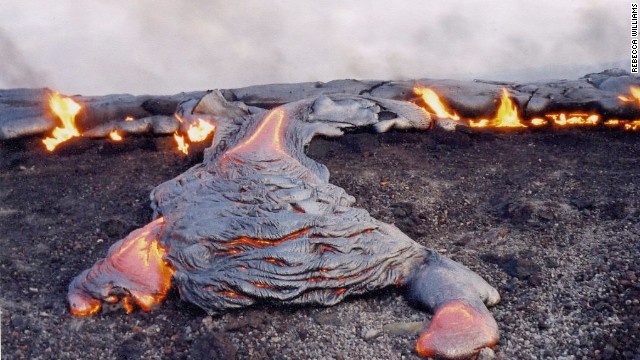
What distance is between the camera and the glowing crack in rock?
3.51 metres

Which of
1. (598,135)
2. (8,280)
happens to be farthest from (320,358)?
(598,135)

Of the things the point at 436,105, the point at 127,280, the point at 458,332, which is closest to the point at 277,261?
the point at 127,280

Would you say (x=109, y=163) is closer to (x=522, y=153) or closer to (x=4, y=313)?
(x=4, y=313)

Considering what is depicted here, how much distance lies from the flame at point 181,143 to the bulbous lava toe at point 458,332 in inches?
136

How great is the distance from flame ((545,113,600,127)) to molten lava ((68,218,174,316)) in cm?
430

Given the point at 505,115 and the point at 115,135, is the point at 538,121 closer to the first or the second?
the point at 505,115

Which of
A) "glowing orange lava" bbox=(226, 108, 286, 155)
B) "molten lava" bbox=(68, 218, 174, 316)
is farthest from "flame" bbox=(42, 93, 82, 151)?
"molten lava" bbox=(68, 218, 174, 316)

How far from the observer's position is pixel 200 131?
6.02 meters

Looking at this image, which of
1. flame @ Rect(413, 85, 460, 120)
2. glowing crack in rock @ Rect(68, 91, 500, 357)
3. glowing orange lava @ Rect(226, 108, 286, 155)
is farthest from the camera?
flame @ Rect(413, 85, 460, 120)

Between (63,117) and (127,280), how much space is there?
3542 millimetres

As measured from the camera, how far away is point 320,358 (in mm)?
3258

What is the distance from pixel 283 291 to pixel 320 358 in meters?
0.49

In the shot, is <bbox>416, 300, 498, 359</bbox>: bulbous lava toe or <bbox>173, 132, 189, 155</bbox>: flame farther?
<bbox>173, 132, 189, 155</bbox>: flame

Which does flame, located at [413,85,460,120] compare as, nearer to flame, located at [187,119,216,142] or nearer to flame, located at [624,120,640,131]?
flame, located at [624,120,640,131]
